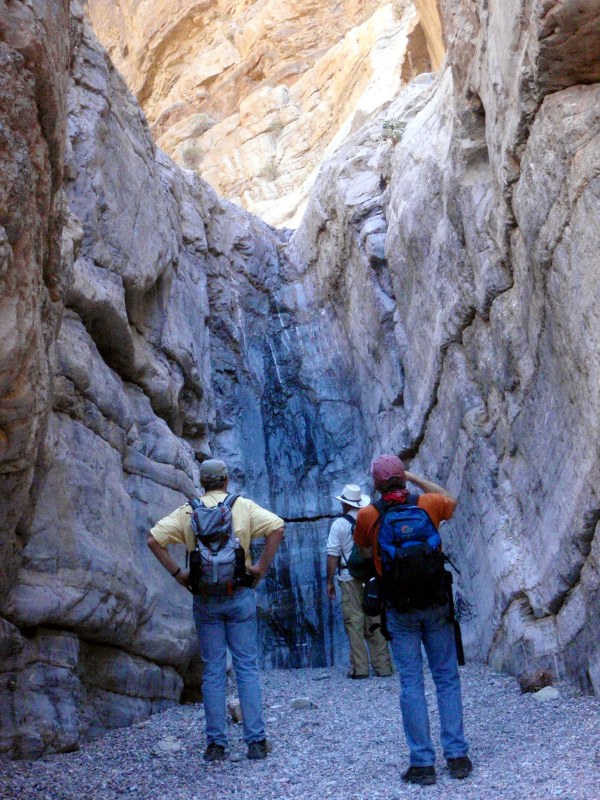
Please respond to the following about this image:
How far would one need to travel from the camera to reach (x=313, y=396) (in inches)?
646

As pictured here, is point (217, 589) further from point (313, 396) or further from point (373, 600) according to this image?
point (313, 396)

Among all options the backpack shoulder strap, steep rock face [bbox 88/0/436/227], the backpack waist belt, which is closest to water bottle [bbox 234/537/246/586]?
the backpack waist belt

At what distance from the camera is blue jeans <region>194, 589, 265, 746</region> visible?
5.65 m

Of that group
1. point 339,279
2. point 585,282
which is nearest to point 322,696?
point 585,282

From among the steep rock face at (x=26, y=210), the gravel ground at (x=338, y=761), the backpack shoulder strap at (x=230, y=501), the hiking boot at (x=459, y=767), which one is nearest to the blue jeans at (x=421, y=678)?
the hiking boot at (x=459, y=767)

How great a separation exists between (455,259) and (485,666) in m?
4.59

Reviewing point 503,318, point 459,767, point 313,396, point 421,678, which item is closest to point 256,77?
point 313,396

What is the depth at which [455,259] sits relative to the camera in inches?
409

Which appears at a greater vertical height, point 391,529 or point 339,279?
point 339,279

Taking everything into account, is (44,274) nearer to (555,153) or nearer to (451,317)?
(555,153)

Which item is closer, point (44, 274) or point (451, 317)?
point (44, 274)

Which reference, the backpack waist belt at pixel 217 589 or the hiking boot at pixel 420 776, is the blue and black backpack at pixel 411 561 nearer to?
the hiking boot at pixel 420 776

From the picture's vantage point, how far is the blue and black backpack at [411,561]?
484 cm

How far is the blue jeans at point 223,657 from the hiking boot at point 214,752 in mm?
25
